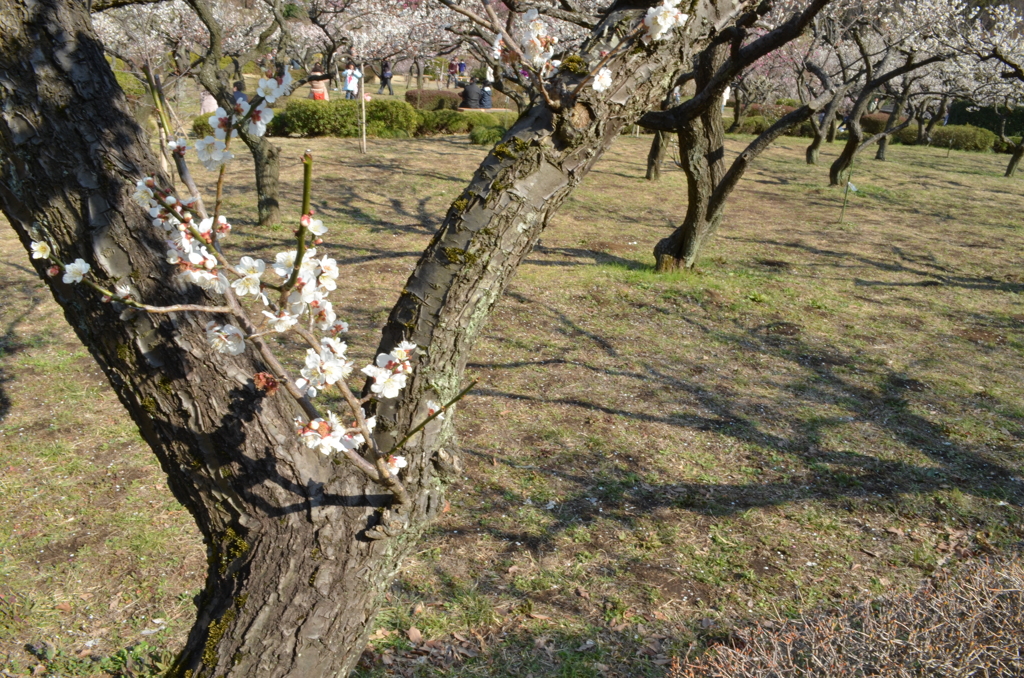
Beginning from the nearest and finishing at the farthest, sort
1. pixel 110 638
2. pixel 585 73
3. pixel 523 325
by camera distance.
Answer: pixel 585 73 → pixel 110 638 → pixel 523 325

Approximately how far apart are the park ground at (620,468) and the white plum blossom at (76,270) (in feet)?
6.89

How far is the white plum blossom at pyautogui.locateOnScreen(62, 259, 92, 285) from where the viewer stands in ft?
4.99

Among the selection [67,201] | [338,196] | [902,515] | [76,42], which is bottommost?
[902,515]

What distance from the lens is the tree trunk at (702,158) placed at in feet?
24.0

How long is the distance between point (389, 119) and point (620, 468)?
54.4 feet

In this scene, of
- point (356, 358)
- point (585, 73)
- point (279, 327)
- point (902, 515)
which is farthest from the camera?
point (356, 358)

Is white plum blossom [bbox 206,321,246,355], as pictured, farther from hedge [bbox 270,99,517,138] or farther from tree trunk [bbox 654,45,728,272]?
hedge [bbox 270,99,517,138]

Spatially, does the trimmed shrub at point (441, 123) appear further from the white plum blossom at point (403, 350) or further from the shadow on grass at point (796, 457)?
the white plum blossom at point (403, 350)

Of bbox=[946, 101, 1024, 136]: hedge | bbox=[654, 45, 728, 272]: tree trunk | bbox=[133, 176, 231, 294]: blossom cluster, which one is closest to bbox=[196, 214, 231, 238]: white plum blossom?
bbox=[133, 176, 231, 294]: blossom cluster

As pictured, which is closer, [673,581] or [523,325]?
[673,581]

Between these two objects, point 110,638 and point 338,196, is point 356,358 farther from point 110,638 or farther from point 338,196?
point 338,196

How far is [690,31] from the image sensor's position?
6.06 feet

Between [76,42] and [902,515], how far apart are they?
4.55m

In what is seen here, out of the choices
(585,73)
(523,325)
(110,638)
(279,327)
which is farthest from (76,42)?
(523,325)
